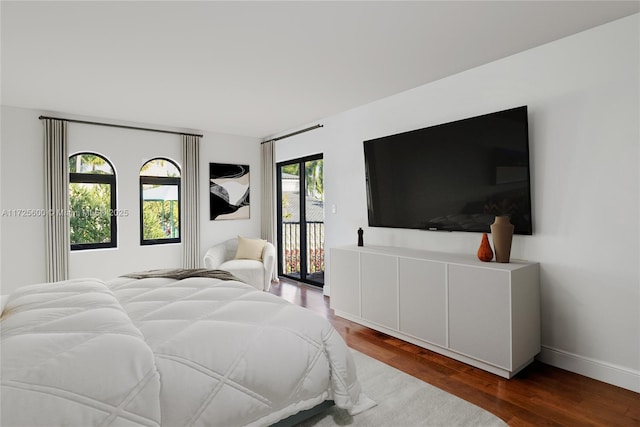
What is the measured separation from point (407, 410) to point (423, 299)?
3.43ft

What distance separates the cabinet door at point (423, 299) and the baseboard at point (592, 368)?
77 centimetres

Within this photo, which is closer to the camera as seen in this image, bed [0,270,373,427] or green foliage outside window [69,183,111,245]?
bed [0,270,373,427]

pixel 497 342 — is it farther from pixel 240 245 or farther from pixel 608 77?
pixel 240 245

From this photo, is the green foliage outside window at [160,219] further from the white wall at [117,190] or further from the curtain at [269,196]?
the curtain at [269,196]

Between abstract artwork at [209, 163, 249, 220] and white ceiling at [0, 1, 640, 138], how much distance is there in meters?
1.78

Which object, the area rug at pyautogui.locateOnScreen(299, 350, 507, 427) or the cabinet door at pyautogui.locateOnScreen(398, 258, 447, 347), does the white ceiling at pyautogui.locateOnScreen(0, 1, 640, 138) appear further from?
the area rug at pyautogui.locateOnScreen(299, 350, 507, 427)

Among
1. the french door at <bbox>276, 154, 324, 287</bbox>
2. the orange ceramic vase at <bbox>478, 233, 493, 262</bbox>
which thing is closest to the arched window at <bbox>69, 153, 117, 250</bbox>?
the french door at <bbox>276, 154, 324, 287</bbox>

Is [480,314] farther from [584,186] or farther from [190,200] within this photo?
[190,200]

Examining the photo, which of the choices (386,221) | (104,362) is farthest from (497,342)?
(104,362)

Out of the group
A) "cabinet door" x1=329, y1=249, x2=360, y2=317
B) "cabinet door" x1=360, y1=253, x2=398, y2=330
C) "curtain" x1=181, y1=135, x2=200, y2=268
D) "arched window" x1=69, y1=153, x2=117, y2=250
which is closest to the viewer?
"cabinet door" x1=360, y1=253, x2=398, y2=330

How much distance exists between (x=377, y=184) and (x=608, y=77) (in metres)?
2.11

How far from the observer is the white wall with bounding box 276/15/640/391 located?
2.33 meters

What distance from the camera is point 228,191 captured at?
19.1ft

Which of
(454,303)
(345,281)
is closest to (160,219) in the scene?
(345,281)
